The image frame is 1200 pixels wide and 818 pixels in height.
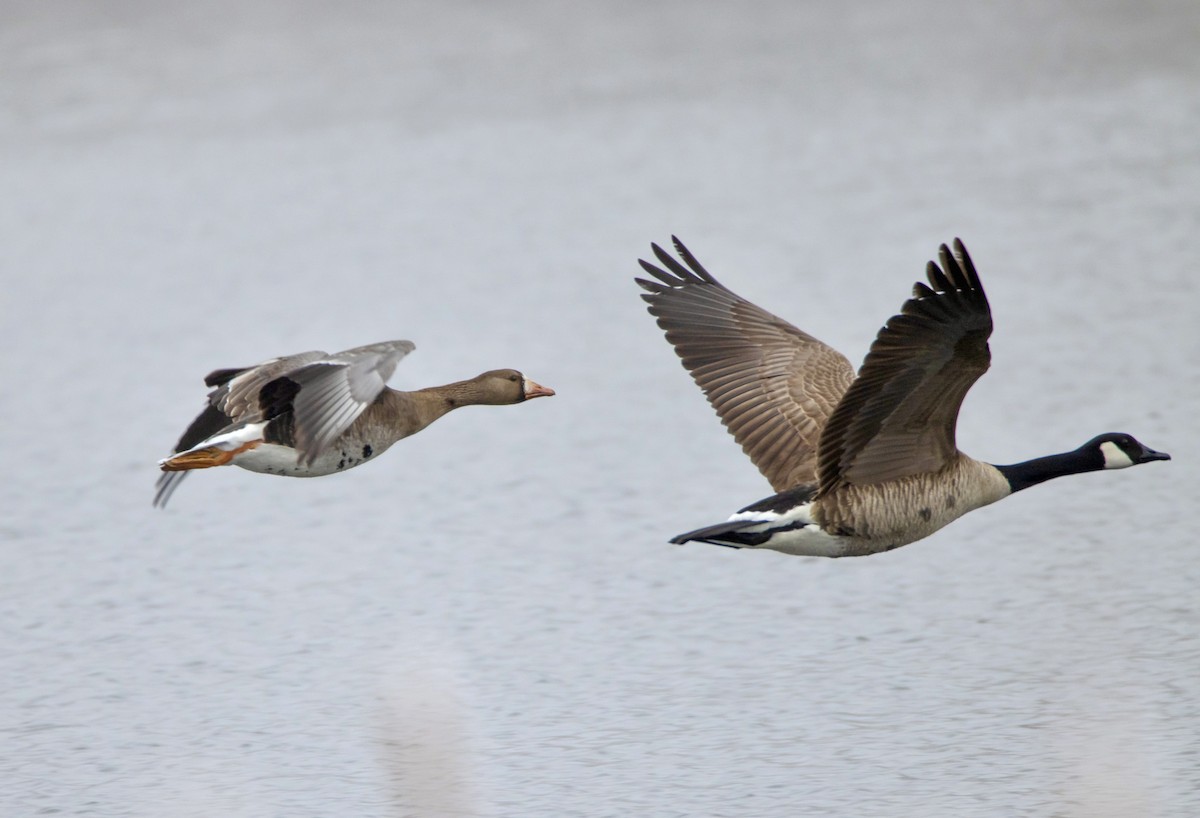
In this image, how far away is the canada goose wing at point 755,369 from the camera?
6.71m

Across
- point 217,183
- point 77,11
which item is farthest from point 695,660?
point 77,11

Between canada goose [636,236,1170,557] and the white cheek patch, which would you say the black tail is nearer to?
canada goose [636,236,1170,557]

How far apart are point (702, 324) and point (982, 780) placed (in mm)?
2057

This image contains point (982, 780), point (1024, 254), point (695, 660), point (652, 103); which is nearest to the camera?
point (982, 780)

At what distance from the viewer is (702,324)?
7.22 m

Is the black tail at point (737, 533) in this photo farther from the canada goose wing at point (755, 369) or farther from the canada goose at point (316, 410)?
the canada goose at point (316, 410)

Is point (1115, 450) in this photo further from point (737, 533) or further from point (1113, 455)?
point (737, 533)

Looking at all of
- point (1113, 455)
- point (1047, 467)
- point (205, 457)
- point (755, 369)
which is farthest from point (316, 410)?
point (1113, 455)

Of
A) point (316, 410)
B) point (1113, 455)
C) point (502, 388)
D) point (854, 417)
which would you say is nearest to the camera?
point (854, 417)

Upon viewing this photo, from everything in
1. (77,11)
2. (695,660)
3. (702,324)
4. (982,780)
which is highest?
(77,11)

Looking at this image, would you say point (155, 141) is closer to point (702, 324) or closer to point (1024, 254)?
point (1024, 254)

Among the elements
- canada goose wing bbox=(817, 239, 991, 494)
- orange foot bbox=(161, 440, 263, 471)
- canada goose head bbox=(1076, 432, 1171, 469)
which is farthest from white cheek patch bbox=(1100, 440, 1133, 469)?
orange foot bbox=(161, 440, 263, 471)

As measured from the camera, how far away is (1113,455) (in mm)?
6695

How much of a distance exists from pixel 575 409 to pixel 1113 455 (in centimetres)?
395
